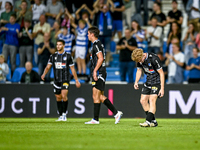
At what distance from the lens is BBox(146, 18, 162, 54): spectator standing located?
1455 cm

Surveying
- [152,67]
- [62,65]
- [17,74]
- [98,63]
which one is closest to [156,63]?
[152,67]

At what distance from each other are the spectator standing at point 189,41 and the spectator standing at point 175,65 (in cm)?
42

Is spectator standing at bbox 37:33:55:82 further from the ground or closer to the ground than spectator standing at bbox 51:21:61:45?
closer to the ground

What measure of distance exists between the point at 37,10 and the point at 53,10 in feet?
2.03

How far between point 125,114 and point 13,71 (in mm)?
4359

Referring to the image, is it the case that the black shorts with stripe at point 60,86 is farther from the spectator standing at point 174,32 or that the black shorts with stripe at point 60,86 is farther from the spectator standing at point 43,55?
the spectator standing at point 174,32

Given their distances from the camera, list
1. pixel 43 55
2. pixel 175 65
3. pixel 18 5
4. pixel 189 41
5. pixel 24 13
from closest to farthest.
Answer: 1. pixel 175 65
2. pixel 43 55
3. pixel 189 41
4. pixel 24 13
5. pixel 18 5

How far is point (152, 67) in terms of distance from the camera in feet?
27.1

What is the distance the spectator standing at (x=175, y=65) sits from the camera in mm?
14047

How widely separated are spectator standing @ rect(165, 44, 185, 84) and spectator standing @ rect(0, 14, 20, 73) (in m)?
5.57

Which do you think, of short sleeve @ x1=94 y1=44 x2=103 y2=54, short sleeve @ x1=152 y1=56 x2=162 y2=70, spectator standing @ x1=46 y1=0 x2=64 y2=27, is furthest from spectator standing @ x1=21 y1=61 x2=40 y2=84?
short sleeve @ x1=152 y1=56 x2=162 y2=70

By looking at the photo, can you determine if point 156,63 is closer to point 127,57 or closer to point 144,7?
point 127,57

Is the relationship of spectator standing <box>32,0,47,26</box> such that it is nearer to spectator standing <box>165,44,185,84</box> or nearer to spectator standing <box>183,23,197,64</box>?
spectator standing <box>165,44,185,84</box>

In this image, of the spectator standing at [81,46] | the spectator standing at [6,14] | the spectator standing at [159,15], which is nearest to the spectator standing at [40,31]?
the spectator standing at [6,14]
